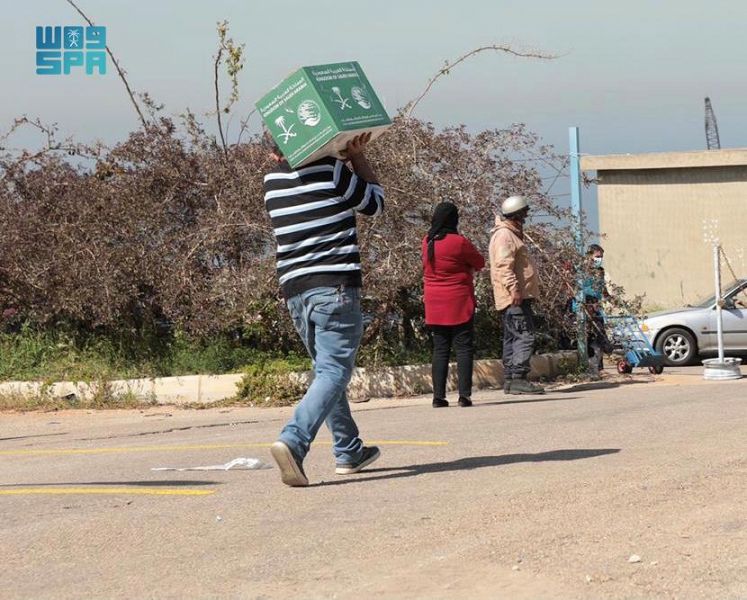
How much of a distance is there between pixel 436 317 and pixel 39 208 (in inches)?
198

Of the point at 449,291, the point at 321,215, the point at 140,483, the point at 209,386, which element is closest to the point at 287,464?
the point at 140,483

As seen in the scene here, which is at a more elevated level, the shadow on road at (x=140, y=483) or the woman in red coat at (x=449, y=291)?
the woman in red coat at (x=449, y=291)

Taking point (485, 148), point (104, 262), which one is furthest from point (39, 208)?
point (485, 148)

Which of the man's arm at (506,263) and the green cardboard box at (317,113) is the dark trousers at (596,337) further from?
the green cardboard box at (317,113)

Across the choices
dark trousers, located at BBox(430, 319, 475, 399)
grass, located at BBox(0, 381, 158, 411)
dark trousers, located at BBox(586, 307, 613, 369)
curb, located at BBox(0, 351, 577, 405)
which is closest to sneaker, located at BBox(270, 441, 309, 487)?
dark trousers, located at BBox(430, 319, 475, 399)

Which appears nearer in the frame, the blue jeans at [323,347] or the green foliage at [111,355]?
the blue jeans at [323,347]

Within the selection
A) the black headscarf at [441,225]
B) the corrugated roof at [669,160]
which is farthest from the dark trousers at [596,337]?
the corrugated roof at [669,160]

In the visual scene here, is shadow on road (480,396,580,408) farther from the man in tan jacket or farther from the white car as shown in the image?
the white car

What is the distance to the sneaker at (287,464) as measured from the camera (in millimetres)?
7125

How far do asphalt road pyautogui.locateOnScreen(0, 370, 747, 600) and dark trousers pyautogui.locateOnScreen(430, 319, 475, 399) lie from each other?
1.65m

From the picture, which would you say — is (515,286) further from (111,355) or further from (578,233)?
(111,355)

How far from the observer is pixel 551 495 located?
6.73 m

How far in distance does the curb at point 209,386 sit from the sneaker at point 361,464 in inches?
217

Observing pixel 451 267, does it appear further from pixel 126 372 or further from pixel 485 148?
pixel 126 372
